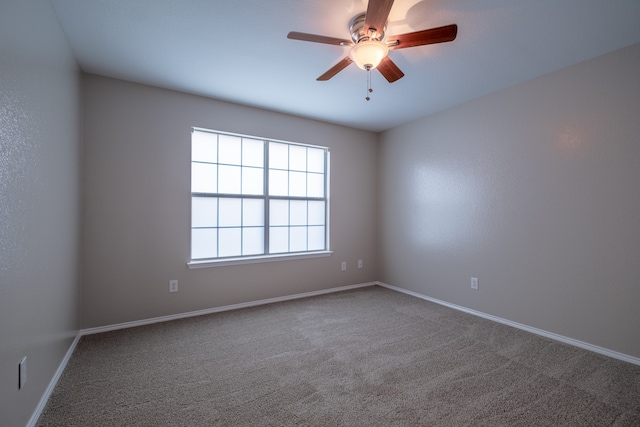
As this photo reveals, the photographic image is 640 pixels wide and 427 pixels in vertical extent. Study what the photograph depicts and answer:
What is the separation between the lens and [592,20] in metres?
1.93

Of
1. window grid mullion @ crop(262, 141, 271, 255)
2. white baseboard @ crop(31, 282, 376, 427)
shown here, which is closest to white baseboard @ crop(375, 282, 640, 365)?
white baseboard @ crop(31, 282, 376, 427)

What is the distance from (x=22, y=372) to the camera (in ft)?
4.64

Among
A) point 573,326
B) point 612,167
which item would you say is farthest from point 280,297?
point 612,167

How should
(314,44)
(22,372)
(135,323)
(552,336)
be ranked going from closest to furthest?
1. (22,372)
2. (314,44)
3. (552,336)
4. (135,323)

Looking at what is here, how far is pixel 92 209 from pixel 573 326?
15.0 feet

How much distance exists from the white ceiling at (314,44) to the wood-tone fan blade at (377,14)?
23 cm

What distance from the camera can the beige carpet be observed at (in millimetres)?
1619

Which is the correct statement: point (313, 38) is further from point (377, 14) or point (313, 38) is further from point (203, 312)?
point (203, 312)

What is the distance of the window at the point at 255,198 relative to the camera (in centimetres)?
333

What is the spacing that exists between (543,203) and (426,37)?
6.72 ft

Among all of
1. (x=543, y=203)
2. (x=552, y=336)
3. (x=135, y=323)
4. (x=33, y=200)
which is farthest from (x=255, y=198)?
(x=552, y=336)

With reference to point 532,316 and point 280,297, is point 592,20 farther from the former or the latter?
point 280,297

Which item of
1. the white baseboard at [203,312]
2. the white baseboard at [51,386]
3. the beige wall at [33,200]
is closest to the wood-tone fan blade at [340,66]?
the beige wall at [33,200]

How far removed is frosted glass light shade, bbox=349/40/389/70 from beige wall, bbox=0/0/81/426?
5.77 ft
